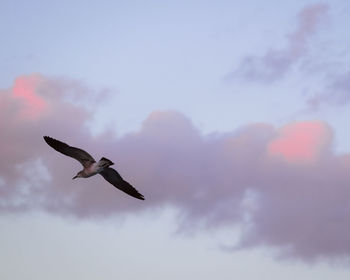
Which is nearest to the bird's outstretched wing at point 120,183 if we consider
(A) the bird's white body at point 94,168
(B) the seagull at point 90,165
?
(B) the seagull at point 90,165

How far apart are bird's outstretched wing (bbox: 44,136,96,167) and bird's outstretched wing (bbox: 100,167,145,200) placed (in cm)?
204

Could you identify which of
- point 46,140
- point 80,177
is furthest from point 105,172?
point 46,140

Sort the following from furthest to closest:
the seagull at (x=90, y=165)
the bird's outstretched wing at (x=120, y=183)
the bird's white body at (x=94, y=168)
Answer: the bird's outstretched wing at (x=120, y=183) → the seagull at (x=90, y=165) → the bird's white body at (x=94, y=168)

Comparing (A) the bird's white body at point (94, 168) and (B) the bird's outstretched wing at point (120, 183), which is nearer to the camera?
(A) the bird's white body at point (94, 168)

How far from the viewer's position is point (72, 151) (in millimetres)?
37719

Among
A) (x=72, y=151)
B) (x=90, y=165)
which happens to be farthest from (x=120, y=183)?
(x=72, y=151)

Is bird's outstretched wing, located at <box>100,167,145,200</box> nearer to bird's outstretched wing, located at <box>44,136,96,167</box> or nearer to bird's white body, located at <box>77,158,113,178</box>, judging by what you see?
bird's white body, located at <box>77,158,113,178</box>

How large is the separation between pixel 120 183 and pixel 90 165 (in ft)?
11.3

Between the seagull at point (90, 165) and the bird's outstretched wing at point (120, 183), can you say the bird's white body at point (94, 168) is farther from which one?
the bird's outstretched wing at point (120, 183)

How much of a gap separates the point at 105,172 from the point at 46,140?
4.12 m

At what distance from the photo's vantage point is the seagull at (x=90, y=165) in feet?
123

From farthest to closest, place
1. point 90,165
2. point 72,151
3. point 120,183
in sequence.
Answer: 1. point 120,183
2. point 90,165
3. point 72,151

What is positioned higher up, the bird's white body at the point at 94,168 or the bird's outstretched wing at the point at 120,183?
the bird's outstretched wing at the point at 120,183

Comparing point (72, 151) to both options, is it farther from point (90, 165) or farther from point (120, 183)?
point (120, 183)
